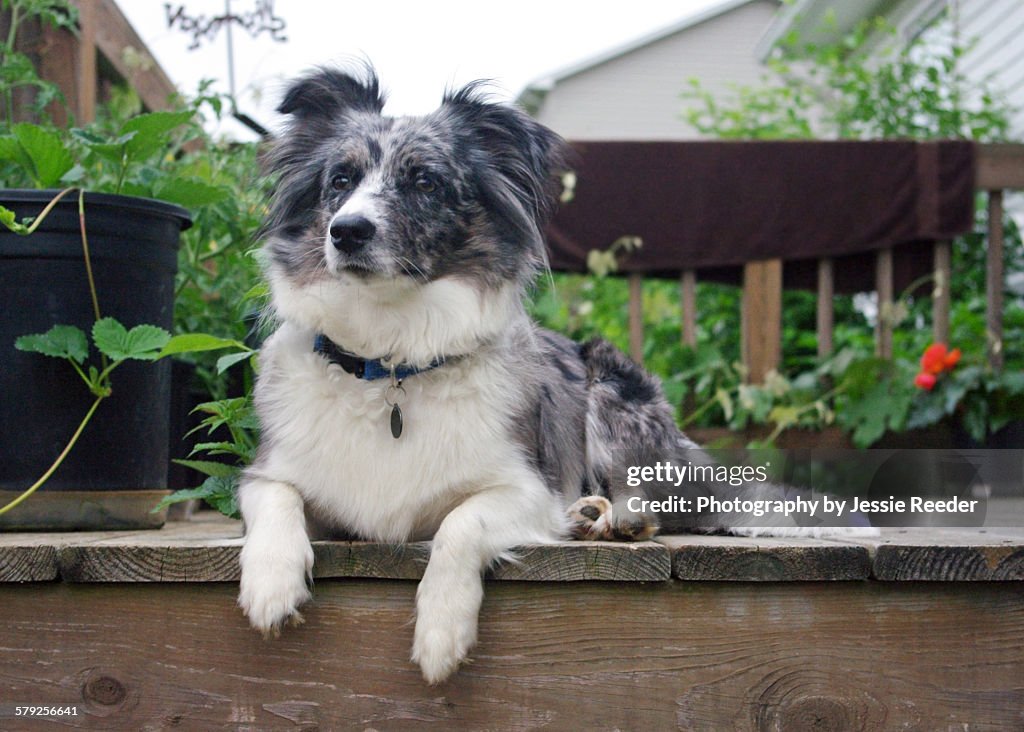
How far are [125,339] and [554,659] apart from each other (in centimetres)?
137

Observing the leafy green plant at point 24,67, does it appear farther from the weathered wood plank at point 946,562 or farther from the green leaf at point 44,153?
the weathered wood plank at point 946,562

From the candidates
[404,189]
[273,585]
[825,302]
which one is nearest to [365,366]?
[404,189]

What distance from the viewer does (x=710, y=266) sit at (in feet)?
19.1

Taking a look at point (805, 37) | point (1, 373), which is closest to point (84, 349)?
point (1, 373)

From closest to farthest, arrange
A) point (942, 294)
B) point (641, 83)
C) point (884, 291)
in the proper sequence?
point (942, 294)
point (884, 291)
point (641, 83)

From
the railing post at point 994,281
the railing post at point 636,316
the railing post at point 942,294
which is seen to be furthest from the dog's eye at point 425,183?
the railing post at point 994,281

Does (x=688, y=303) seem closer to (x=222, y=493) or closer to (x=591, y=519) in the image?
(x=591, y=519)

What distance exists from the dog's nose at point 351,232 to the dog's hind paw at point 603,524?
0.87m

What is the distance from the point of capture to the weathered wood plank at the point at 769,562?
206 cm

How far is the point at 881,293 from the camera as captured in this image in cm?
574

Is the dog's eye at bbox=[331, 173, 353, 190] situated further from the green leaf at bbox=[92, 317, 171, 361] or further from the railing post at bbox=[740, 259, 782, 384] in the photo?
the railing post at bbox=[740, 259, 782, 384]

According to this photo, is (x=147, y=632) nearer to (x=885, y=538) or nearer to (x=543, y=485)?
(x=543, y=485)

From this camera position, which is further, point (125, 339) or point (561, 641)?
point (125, 339)

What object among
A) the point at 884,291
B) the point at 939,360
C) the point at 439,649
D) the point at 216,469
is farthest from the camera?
the point at 884,291
